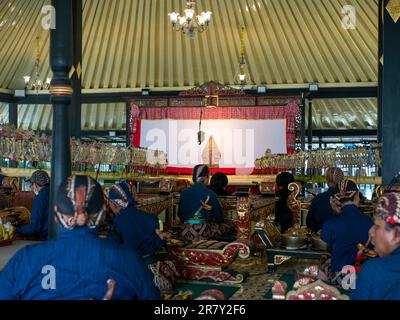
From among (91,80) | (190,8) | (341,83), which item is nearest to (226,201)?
(190,8)

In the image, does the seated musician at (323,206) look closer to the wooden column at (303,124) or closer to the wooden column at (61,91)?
the wooden column at (61,91)

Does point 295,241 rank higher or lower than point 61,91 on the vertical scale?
lower

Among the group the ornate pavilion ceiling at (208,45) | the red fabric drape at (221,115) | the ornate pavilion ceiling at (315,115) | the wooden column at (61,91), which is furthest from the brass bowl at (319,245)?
the ornate pavilion ceiling at (315,115)

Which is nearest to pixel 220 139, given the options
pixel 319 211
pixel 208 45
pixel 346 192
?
pixel 208 45

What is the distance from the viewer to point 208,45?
13.9 metres

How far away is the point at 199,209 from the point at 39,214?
1.65 m

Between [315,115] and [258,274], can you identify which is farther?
[315,115]

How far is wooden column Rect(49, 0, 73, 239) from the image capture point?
407 cm

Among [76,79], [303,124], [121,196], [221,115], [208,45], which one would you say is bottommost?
[121,196]

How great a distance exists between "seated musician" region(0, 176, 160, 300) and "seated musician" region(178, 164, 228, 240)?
3306 millimetres

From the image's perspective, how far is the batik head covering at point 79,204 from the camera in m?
1.93

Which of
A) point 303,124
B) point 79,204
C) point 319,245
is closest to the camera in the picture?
point 79,204

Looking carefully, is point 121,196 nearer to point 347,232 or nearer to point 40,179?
point 40,179

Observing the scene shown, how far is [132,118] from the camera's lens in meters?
14.3
